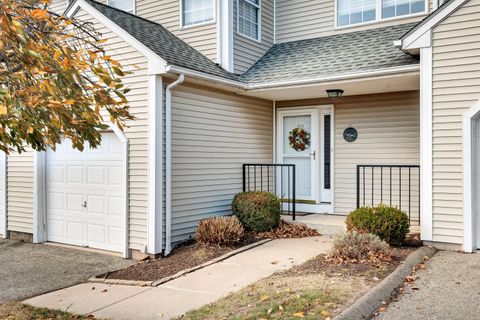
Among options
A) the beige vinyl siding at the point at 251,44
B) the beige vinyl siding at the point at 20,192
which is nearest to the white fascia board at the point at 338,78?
the beige vinyl siding at the point at 251,44

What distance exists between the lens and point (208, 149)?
834 centimetres

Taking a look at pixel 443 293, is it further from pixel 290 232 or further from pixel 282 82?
→ pixel 282 82

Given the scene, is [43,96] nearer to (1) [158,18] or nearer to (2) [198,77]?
(2) [198,77]

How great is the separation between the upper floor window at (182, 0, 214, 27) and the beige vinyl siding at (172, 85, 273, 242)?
6.46 feet

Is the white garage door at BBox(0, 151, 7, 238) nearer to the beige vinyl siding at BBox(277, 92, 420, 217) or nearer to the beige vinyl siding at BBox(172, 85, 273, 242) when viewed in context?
the beige vinyl siding at BBox(172, 85, 273, 242)

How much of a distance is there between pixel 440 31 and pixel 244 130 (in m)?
4.21

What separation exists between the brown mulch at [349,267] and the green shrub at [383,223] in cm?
48

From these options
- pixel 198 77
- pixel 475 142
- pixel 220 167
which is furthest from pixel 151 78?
pixel 475 142

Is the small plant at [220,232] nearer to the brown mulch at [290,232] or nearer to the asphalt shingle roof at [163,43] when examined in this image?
the brown mulch at [290,232]

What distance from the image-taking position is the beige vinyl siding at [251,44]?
950 centimetres

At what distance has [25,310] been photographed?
16.1 feet

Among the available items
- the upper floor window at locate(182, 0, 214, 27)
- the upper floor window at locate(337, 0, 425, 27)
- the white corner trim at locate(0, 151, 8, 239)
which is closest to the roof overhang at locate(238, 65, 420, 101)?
the upper floor window at locate(337, 0, 425, 27)

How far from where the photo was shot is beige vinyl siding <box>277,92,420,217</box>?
8844 millimetres

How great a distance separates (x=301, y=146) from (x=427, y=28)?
157 inches
